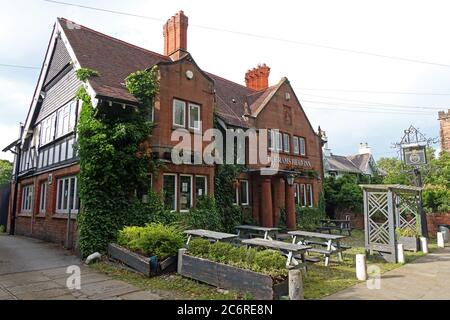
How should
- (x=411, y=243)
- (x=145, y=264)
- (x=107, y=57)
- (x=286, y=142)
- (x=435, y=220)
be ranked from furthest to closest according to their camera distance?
(x=286, y=142)
(x=435, y=220)
(x=107, y=57)
(x=411, y=243)
(x=145, y=264)

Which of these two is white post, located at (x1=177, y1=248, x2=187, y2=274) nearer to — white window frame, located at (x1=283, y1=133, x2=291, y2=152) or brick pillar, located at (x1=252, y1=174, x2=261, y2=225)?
brick pillar, located at (x1=252, y1=174, x2=261, y2=225)

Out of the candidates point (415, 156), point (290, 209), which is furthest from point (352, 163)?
point (290, 209)

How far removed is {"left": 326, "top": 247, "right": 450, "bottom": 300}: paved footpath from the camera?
7.08m

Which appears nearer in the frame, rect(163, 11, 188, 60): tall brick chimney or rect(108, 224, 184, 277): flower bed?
rect(108, 224, 184, 277): flower bed

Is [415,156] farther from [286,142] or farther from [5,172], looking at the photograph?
[5,172]

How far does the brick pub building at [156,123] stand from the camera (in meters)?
13.3

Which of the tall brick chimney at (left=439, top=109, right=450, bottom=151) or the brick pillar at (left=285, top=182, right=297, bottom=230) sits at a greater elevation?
the tall brick chimney at (left=439, top=109, right=450, bottom=151)

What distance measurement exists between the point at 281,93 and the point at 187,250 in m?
16.1

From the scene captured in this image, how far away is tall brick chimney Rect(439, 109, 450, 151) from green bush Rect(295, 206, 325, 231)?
37.9 m

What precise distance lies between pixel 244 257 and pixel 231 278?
561 millimetres

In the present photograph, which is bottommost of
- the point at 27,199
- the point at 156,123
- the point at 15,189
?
the point at 27,199

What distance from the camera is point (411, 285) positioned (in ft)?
26.6

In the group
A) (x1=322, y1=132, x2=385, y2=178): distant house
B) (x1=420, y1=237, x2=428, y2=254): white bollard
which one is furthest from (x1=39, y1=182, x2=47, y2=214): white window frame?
(x1=322, y1=132, x2=385, y2=178): distant house

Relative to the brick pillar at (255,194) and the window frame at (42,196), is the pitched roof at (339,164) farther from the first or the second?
the window frame at (42,196)
